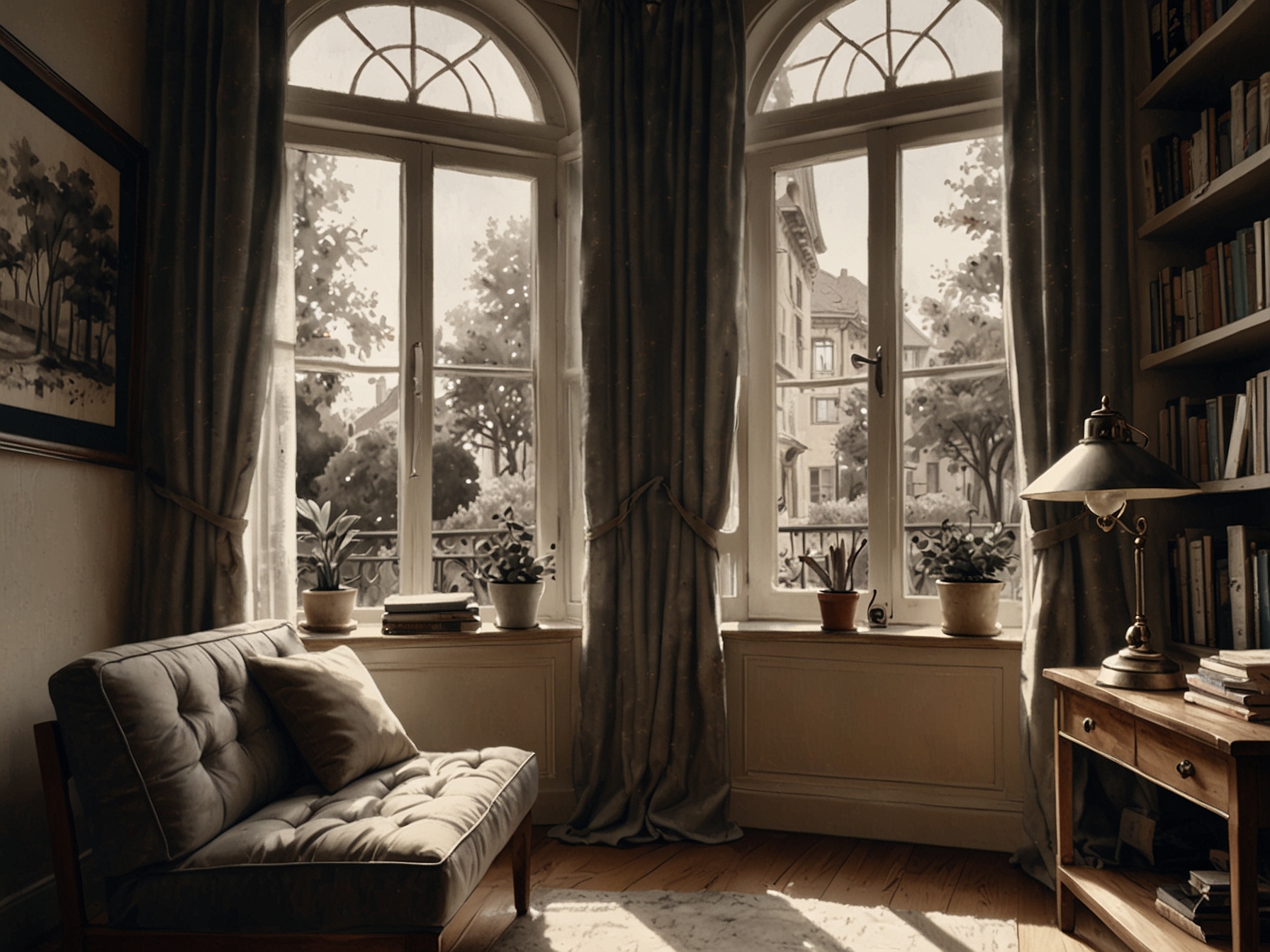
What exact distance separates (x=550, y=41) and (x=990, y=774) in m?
2.97

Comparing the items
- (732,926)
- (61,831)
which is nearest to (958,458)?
(732,926)

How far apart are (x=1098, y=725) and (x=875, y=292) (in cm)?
162

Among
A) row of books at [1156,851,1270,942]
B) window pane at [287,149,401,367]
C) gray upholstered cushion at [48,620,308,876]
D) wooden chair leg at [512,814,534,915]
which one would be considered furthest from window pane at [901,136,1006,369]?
gray upholstered cushion at [48,620,308,876]

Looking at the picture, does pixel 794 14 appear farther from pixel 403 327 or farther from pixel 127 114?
pixel 127 114

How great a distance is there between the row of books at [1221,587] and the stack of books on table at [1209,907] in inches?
22.1

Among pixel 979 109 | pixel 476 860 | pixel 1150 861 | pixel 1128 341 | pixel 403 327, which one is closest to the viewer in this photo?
pixel 476 860

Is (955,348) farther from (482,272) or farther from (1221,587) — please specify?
(482,272)

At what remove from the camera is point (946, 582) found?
9.73 ft

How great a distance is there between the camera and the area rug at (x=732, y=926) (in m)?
2.28

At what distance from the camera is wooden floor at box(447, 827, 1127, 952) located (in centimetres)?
243

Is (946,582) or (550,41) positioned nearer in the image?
(946,582)

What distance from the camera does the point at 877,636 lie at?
3.02 meters

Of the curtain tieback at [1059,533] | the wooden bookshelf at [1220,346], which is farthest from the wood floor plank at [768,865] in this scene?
→ the wooden bookshelf at [1220,346]

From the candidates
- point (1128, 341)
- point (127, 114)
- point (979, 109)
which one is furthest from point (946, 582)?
point (127, 114)
